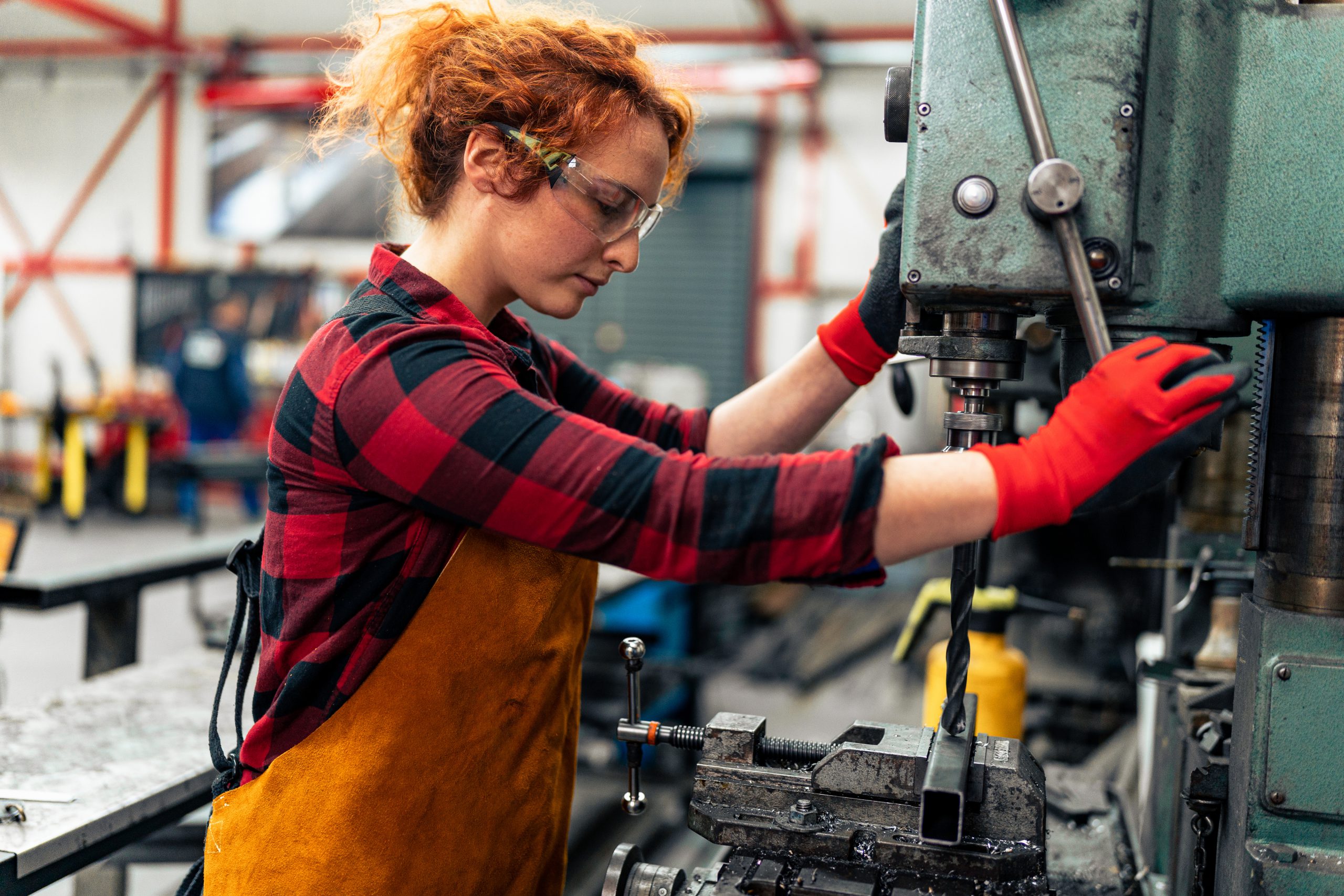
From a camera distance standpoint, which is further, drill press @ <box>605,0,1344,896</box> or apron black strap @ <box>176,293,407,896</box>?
apron black strap @ <box>176,293,407,896</box>

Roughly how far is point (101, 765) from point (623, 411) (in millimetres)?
716

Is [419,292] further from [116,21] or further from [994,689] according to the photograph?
[116,21]

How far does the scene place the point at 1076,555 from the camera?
359cm

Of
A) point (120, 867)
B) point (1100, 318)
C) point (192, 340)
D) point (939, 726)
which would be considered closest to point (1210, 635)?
point (939, 726)

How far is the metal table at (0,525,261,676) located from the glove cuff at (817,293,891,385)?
43.8 inches

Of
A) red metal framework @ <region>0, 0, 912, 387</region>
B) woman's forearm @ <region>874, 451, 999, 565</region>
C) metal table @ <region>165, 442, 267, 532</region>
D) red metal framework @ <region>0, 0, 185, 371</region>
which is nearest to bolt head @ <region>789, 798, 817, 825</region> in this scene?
woman's forearm @ <region>874, 451, 999, 565</region>

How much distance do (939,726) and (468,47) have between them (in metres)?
0.67

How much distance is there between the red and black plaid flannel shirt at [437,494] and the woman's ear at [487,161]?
0.10 metres

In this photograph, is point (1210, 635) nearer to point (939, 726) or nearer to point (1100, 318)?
point (939, 726)

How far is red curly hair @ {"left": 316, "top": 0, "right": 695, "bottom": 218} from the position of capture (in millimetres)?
881

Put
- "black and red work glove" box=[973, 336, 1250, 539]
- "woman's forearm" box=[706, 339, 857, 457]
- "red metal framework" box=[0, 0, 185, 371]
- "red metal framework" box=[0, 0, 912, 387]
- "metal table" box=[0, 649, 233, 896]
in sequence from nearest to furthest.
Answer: "black and red work glove" box=[973, 336, 1250, 539]
"metal table" box=[0, 649, 233, 896]
"woman's forearm" box=[706, 339, 857, 457]
"red metal framework" box=[0, 0, 912, 387]
"red metal framework" box=[0, 0, 185, 371]

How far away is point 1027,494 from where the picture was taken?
697mm

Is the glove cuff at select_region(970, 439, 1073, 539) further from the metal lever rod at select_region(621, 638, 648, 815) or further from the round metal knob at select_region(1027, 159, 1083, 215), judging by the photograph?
the metal lever rod at select_region(621, 638, 648, 815)

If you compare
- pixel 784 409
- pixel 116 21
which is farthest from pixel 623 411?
pixel 116 21
